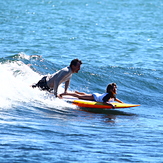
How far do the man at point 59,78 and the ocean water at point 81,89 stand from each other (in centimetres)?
26

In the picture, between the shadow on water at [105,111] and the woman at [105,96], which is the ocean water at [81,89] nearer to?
the shadow on water at [105,111]

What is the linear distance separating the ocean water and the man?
0.26 m

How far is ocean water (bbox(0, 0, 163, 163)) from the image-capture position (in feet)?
27.4

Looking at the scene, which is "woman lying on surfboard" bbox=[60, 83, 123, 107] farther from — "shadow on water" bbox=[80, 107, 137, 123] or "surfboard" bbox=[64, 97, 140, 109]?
"shadow on water" bbox=[80, 107, 137, 123]

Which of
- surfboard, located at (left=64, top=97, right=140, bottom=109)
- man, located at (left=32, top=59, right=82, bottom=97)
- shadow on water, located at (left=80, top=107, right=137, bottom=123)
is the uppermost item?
man, located at (left=32, top=59, right=82, bottom=97)

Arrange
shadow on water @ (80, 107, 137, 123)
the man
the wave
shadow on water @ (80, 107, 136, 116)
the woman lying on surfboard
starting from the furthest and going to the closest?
1. the wave
2. shadow on water @ (80, 107, 136, 116)
3. the woman lying on surfboard
4. shadow on water @ (80, 107, 137, 123)
5. the man

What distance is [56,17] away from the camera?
4116 cm

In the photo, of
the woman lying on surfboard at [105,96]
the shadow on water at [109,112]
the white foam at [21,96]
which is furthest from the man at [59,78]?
the shadow on water at [109,112]

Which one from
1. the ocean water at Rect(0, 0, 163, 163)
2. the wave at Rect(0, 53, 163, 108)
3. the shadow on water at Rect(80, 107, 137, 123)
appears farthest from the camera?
the wave at Rect(0, 53, 163, 108)

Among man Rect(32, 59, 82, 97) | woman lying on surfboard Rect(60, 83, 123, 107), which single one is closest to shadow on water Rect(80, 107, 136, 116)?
woman lying on surfboard Rect(60, 83, 123, 107)

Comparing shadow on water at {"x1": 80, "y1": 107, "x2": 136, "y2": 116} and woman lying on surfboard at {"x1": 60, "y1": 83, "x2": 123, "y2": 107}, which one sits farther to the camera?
shadow on water at {"x1": 80, "y1": 107, "x2": 136, "y2": 116}

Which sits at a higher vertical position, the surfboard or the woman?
the woman

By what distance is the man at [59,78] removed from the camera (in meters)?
11.8

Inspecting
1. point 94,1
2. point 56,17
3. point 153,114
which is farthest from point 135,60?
point 94,1
